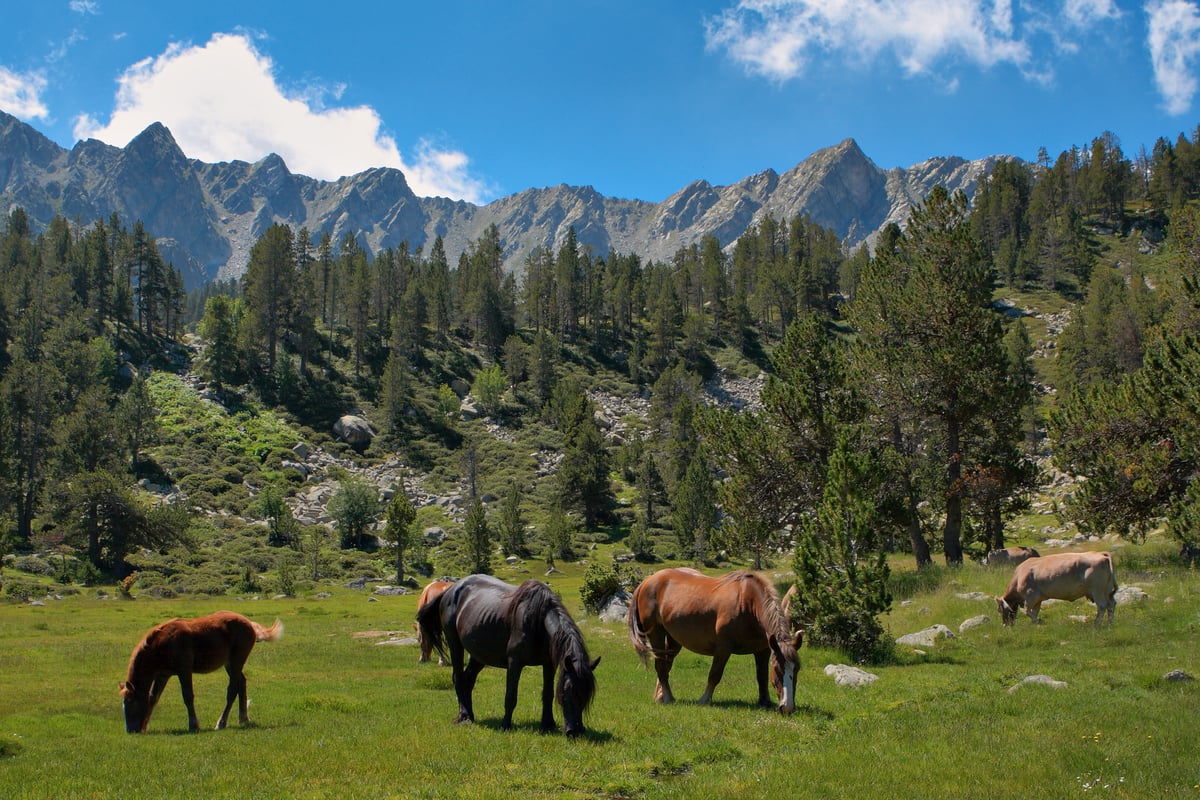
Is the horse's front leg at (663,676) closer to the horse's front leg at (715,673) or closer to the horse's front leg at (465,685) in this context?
the horse's front leg at (715,673)

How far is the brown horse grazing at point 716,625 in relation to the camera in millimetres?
11148

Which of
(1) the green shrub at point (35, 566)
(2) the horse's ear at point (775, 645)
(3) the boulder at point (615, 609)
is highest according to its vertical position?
(2) the horse's ear at point (775, 645)

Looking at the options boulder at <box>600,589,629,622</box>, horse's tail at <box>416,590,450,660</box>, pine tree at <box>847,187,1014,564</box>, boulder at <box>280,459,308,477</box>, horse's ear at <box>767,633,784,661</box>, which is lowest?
boulder at <box>600,589,629,622</box>

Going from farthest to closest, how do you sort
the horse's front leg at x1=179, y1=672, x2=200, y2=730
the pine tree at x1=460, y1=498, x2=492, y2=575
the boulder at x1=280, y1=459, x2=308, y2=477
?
the boulder at x1=280, y1=459, x2=308, y2=477 < the pine tree at x1=460, y1=498, x2=492, y2=575 < the horse's front leg at x1=179, y1=672, x2=200, y2=730

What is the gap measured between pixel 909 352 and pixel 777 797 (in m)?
24.4

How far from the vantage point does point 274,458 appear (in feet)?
264

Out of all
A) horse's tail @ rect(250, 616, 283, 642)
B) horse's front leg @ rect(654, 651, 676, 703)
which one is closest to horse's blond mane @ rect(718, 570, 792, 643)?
horse's front leg @ rect(654, 651, 676, 703)

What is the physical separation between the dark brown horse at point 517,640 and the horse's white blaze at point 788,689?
10.9 feet

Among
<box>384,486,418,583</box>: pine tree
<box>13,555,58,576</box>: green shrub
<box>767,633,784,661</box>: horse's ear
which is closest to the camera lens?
<box>767,633,784,661</box>: horse's ear

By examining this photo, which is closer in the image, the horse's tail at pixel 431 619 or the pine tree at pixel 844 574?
the horse's tail at pixel 431 619

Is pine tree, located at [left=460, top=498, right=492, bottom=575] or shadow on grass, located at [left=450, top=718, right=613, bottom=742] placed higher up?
shadow on grass, located at [left=450, top=718, right=613, bottom=742]

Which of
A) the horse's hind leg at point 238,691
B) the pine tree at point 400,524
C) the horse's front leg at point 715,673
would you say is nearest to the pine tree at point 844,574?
the horse's front leg at point 715,673

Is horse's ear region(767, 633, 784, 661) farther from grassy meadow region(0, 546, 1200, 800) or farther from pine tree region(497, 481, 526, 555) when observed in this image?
pine tree region(497, 481, 526, 555)

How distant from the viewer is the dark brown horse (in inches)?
372
